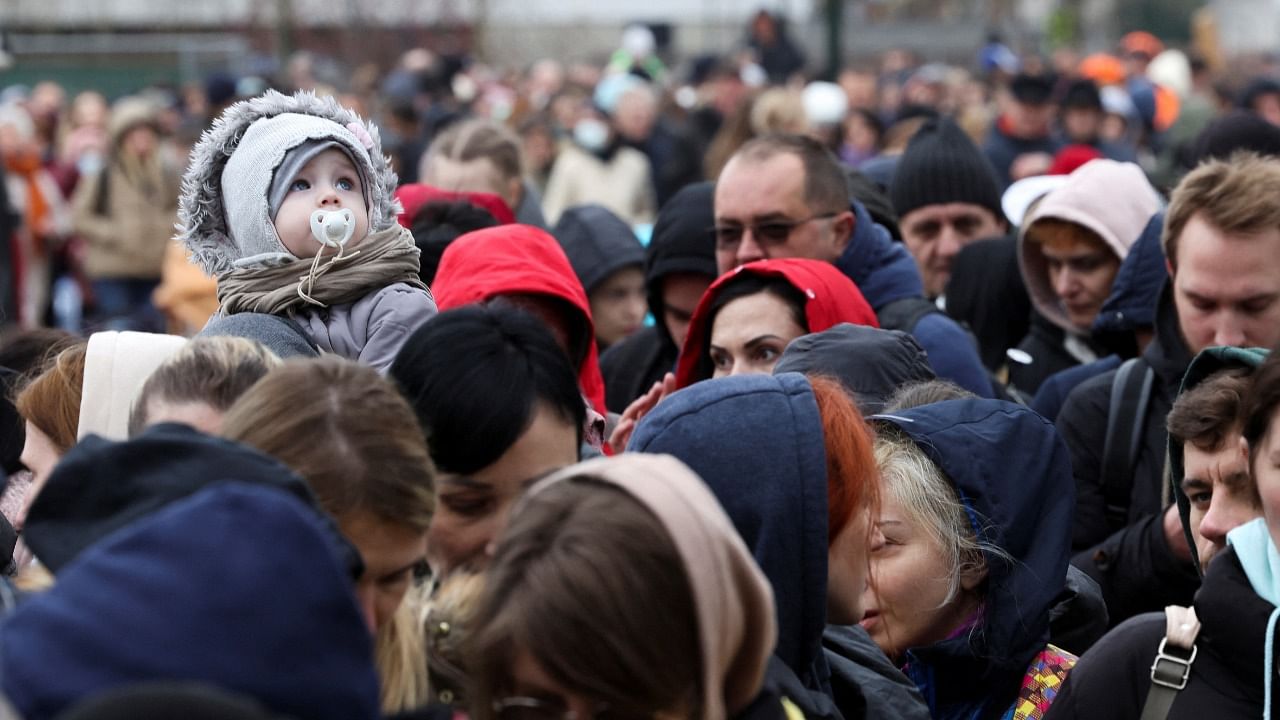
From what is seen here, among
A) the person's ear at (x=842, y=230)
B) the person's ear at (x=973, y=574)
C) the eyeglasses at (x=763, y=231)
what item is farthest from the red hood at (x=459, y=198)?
the person's ear at (x=973, y=574)

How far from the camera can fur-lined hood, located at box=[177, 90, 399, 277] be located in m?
3.81

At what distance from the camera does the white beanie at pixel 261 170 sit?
3650 mm

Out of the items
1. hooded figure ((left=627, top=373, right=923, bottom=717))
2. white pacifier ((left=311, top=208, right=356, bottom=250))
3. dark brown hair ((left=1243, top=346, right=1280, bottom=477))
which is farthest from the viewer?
white pacifier ((left=311, top=208, right=356, bottom=250))

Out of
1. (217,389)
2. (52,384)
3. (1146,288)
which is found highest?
(217,389)

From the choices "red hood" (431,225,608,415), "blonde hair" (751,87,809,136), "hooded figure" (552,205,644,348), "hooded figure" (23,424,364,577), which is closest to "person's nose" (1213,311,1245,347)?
"red hood" (431,225,608,415)

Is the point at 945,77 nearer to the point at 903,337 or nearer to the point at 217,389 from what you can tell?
the point at 903,337

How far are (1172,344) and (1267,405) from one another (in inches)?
71.9

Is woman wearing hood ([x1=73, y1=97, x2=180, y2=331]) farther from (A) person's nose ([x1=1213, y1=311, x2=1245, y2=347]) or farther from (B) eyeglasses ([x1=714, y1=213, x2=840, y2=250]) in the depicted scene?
(A) person's nose ([x1=1213, y1=311, x2=1245, y2=347])

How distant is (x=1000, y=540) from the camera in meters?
3.56

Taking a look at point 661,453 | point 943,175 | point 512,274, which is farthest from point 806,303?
point 943,175

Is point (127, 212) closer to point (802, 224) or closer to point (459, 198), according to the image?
point (459, 198)

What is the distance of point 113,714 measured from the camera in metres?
1.46

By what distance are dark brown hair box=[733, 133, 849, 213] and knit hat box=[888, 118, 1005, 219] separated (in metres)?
1.28

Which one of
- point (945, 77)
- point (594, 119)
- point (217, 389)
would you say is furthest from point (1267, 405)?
point (945, 77)
